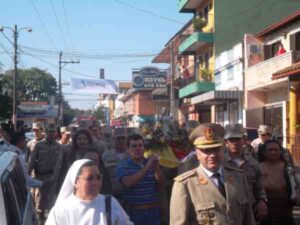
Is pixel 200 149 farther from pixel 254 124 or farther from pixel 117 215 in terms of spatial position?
pixel 254 124

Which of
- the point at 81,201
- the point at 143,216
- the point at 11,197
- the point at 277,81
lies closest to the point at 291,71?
the point at 277,81

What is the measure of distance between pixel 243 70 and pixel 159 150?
20.9 meters

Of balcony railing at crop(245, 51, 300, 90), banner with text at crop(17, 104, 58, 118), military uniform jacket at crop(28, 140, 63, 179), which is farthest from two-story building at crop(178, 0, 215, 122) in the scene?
banner with text at crop(17, 104, 58, 118)

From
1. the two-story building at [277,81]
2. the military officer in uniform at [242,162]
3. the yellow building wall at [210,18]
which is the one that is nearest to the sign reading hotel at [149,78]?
the yellow building wall at [210,18]

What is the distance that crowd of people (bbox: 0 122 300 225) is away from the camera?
402 centimetres

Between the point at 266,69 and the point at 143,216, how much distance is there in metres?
19.8

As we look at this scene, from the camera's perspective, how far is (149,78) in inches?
2467

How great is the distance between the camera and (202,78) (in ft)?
114

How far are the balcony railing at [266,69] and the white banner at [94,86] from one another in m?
21.6

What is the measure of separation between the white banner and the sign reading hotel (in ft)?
39.3

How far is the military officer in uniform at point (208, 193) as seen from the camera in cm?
409

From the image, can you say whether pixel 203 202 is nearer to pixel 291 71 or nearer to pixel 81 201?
pixel 81 201

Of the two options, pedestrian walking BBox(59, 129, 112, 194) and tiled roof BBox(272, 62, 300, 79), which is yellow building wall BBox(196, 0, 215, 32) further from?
pedestrian walking BBox(59, 129, 112, 194)

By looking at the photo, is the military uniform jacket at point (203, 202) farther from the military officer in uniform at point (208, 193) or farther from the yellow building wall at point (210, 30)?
the yellow building wall at point (210, 30)
